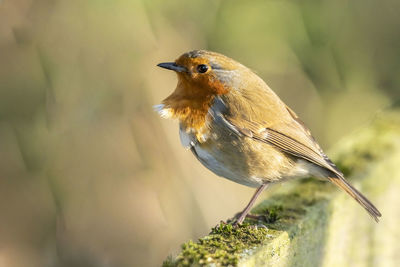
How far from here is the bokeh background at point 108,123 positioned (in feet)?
10.2

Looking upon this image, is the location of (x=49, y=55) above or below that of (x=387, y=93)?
below

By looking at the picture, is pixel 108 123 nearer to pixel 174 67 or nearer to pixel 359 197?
pixel 174 67

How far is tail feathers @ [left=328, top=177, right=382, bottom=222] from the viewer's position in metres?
2.14

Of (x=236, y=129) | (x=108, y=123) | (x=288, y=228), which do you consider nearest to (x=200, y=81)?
(x=236, y=129)

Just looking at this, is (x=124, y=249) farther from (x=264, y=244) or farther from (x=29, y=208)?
(x=264, y=244)

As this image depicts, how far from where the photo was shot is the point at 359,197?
85.1 inches

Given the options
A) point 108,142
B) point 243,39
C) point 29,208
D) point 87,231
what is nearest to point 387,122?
point 243,39

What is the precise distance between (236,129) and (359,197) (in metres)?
0.58

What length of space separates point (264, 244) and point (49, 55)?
6.55ft

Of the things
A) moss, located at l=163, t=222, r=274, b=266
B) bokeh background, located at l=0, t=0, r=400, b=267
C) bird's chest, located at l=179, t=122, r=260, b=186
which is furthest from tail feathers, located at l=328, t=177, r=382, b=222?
bokeh background, located at l=0, t=0, r=400, b=267

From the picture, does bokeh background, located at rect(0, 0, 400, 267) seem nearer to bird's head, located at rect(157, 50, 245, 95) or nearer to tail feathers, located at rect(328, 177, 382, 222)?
bird's head, located at rect(157, 50, 245, 95)

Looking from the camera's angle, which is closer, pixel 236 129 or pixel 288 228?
pixel 288 228

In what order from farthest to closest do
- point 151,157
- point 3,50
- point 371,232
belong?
1. point 151,157
2. point 3,50
3. point 371,232

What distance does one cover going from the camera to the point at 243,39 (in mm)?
4094
